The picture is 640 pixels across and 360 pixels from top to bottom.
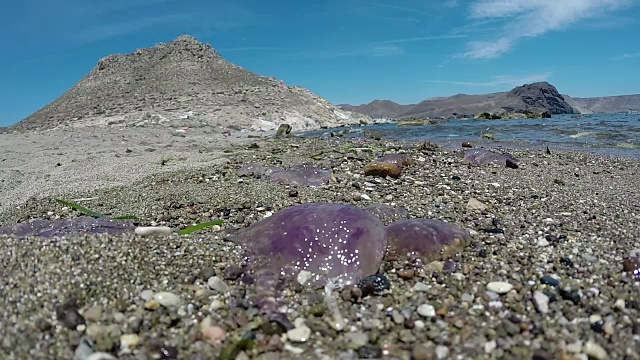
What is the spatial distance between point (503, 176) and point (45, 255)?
5296 mm

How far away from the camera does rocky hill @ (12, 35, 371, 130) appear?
2245 centimetres

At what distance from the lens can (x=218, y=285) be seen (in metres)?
2.57

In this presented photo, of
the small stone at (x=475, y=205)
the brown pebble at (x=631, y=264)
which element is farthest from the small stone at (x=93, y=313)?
the small stone at (x=475, y=205)

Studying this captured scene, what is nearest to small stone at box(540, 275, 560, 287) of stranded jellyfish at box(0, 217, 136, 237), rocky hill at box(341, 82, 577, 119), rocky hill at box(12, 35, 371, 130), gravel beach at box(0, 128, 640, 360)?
gravel beach at box(0, 128, 640, 360)

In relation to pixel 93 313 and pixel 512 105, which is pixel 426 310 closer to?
pixel 93 313

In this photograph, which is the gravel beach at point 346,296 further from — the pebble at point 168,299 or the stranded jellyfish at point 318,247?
the stranded jellyfish at point 318,247

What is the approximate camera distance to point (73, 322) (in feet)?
6.82

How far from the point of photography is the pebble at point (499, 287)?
2484mm

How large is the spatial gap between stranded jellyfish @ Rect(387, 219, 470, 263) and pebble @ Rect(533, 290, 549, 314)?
66 cm

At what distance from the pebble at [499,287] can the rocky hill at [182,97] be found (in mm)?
18921

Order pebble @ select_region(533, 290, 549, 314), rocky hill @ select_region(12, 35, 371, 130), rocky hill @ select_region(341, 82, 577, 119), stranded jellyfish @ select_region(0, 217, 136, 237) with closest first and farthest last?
pebble @ select_region(533, 290, 549, 314) < stranded jellyfish @ select_region(0, 217, 136, 237) < rocky hill @ select_region(12, 35, 371, 130) < rocky hill @ select_region(341, 82, 577, 119)

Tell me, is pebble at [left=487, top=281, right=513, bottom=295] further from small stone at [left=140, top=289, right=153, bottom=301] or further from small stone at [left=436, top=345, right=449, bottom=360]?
small stone at [left=140, top=289, right=153, bottom=301]

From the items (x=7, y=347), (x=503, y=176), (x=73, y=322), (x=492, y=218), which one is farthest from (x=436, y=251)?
(x=503, y=176)

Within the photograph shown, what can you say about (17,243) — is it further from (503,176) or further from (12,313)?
(503,176)
